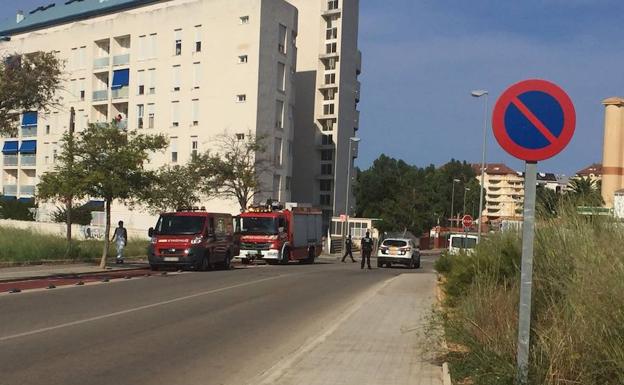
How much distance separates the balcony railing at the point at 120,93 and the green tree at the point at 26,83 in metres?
50.5

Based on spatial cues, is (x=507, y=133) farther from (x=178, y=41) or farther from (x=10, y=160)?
(x=10, y=160)

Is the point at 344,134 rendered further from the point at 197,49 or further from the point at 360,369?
the point at 360,369

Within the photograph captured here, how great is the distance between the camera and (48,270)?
989 inches

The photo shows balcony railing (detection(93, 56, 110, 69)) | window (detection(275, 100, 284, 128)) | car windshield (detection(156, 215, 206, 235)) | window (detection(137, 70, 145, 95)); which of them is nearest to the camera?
car windshield (detection(156, 215, 206, 235))

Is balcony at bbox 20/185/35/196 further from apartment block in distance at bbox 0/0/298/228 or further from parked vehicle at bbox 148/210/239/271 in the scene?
parked vehicle at bbox 148/210/239/271

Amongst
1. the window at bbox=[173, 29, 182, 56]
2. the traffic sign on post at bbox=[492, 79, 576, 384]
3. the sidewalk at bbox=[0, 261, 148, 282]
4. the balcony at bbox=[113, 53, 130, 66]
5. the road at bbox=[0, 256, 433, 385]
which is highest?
the window at bbox=[173, 29, 182, 56]

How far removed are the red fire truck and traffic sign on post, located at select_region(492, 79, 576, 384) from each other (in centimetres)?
3081

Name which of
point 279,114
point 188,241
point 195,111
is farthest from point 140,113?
point 188,241

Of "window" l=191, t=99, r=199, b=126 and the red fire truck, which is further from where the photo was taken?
"window" l=191, t=99, r=199, b=126

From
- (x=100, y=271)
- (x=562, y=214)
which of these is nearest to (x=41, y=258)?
(x=100, y=271)

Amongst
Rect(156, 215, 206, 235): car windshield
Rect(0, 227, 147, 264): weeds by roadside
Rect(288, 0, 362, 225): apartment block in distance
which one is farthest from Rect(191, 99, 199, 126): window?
Rect(156, 215, 206, 235): car windshield

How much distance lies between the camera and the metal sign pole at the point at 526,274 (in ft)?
20.5

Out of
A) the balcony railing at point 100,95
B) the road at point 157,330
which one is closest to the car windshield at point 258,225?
the road at point 157,330

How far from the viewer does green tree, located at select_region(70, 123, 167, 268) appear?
85.1 feet
